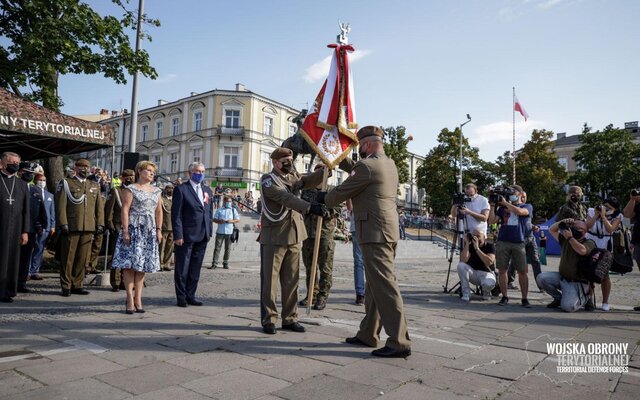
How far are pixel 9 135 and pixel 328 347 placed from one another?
7151 millimetres

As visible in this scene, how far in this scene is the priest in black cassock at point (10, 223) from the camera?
621 centimetres

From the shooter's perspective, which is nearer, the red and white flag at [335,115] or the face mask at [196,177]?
the red and white flag at [335,115]

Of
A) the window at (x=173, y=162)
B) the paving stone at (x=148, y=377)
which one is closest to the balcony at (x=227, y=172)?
the window at (x=173, y=162)

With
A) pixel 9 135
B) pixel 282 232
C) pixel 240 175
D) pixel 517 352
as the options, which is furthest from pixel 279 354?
pixel 240 175

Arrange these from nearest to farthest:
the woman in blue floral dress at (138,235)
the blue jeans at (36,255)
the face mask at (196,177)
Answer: the woman in blue floral dress at (138,235)
the face mask at (196,177)
the blue jeans at (36,255)

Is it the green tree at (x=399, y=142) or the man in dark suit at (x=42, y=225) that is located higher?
the green tree at (x=399, y=142)

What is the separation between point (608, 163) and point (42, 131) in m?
51.1

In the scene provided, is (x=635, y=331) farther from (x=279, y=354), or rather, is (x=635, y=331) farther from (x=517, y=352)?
(x=279, y=354)

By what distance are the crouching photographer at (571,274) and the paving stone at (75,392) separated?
660cm

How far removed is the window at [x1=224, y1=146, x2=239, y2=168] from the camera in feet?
172

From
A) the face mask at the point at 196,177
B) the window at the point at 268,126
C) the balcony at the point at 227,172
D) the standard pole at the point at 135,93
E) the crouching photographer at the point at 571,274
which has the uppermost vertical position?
the window at the point at 268,126

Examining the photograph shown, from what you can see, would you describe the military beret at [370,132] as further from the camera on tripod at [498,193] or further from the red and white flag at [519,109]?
the red and white flag at [519,109]

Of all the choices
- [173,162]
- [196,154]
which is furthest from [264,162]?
[173,162]

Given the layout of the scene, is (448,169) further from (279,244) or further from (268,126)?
(279,244)
